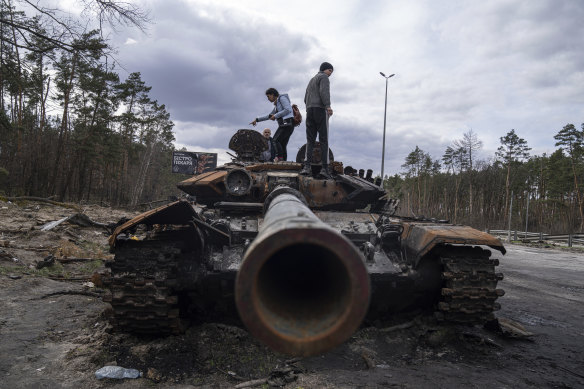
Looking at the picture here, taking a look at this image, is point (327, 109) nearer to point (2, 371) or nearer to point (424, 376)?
point (424, 376)

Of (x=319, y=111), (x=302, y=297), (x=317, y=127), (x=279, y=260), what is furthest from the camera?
(x=317, y=127)

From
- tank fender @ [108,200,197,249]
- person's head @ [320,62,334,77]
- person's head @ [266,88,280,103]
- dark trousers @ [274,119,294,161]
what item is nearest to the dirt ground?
tank fender @ [108,200,197,249]

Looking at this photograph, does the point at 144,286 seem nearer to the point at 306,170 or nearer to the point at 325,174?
the point at 306,170

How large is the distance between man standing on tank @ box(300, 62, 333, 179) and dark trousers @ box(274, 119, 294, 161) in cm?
168

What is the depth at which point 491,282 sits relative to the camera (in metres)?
4.46

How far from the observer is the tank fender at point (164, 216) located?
4.20 m

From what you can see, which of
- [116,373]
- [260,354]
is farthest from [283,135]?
[116,373]

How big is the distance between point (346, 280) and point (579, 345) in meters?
4.95

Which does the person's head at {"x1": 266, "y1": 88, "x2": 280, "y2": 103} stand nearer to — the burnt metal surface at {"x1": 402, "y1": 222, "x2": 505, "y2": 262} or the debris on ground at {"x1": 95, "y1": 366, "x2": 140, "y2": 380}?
the burnt metal surface at {"x1": 402, "y1": 222, "x2": 505, "y2": 262}

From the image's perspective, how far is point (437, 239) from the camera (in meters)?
4.38

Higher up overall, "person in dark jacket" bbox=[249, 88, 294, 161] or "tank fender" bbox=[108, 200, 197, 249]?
"person in dark jacket" bbox=[249, 88, 294, 161]

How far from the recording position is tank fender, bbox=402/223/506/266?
438 cm

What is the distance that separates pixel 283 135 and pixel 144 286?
15.4ft

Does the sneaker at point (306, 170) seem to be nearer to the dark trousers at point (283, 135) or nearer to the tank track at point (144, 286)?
the dark trousers at point (283, 135)
